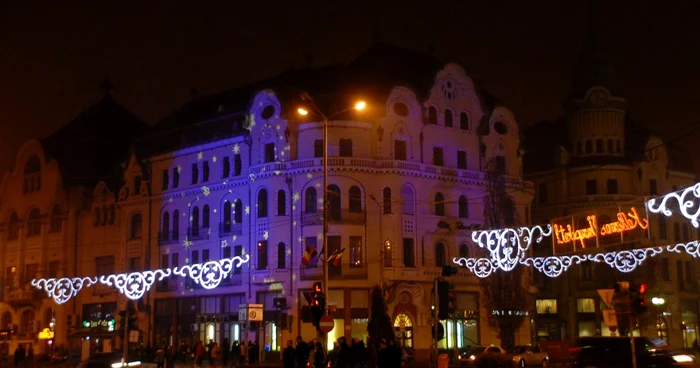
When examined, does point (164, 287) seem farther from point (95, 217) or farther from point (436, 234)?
point (436, 234)

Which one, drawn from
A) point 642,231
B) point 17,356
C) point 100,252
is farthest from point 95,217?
point 642,231

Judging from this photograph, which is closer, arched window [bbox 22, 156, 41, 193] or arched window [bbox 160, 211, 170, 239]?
arched window [bbox 160, 211, 170, 239]

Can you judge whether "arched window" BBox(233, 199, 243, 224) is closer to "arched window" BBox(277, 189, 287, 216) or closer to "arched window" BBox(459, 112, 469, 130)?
"arched window" BBox(277, 189, 287, 216)

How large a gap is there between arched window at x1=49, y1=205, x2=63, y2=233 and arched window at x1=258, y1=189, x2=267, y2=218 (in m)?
24.0

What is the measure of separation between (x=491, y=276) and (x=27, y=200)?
1668 inches

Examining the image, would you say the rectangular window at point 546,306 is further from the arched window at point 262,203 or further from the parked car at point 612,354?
the parked car at point 612,354

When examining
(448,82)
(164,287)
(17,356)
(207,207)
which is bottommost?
(17,356)

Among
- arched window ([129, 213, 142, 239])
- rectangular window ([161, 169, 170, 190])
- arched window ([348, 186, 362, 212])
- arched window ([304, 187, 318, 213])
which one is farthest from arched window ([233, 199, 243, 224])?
arched window ([129, 213, 142, 239])

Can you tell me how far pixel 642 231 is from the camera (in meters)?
36.1

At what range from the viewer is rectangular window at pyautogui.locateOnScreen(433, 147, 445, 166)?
64.9 metres

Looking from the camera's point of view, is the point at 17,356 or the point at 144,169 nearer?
the point at 17,356

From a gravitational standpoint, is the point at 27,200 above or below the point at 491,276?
above

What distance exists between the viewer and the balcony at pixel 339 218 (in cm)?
6044

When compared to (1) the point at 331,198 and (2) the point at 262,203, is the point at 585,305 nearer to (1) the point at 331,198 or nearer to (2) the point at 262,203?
(1) the point at 331,198
